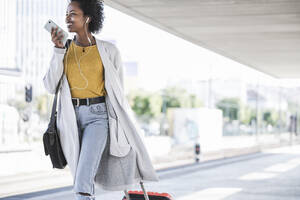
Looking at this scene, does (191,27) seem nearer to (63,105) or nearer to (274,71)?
(63,105)

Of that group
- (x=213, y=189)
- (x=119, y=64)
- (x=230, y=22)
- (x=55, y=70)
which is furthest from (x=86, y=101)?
(x=230, y=22)

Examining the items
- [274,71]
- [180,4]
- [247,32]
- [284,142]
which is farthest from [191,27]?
[284,142]

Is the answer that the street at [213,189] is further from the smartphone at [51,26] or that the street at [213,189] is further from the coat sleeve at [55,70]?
the smartphone at [51,26]

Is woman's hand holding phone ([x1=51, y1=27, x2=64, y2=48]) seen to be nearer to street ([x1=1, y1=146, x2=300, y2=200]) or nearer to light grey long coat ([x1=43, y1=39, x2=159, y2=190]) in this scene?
light grey long coat ([x1=43, y1=39, x2=159, y2=190])

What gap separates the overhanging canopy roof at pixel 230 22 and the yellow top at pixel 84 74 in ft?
16.2

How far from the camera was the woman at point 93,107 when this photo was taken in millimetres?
3857

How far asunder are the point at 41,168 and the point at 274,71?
10161 mm

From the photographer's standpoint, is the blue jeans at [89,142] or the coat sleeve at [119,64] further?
the coat sleeve at [119,64]

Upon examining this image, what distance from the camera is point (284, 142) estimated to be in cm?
4631

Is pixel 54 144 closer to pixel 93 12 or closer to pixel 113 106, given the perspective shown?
pixel 113 106

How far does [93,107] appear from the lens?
390 centimetres

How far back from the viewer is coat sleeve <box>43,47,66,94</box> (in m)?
3.85

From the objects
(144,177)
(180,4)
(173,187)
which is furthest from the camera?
A: (173,187)

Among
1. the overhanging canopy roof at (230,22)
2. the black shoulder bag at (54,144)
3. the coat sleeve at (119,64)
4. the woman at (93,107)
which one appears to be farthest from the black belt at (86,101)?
the overhanging canopy roof at (230,22)
